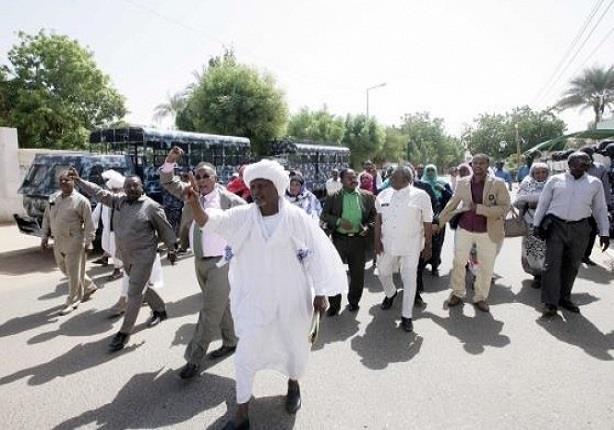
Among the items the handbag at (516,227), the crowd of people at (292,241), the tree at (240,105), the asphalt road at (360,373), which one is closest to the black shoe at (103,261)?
the crowd of people at (292,241)

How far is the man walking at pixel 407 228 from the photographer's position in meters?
4.94

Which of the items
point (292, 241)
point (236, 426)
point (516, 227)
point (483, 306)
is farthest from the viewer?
point (516, 227)

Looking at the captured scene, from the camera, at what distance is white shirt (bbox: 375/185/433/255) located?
495cm

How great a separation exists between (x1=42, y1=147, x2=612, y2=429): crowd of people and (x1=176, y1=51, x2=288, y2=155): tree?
1589 cm

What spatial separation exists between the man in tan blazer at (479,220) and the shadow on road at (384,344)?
110 cm

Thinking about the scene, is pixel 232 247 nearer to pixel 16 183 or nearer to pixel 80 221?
pixel 80 221

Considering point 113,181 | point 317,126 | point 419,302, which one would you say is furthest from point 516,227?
point 317,126

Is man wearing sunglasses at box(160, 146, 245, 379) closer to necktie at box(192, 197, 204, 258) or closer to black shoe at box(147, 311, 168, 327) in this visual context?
necktie at box(192, 197, 204, 258)

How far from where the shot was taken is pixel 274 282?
308 cm

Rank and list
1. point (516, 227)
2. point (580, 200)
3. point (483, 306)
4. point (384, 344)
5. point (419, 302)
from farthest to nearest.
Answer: point (516, 227) < point (419, 302) < point (483, 306) < point (580, 200) < point (384, 344)

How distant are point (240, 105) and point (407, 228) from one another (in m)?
18.6

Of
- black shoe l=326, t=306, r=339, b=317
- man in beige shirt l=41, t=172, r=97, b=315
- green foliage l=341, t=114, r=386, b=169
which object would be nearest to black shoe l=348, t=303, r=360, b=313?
black shoe l=326, t=306, r=339, b=317

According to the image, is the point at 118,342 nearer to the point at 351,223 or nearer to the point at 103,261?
the point at 351,223

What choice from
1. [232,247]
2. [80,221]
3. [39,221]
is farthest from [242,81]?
[232,247]
